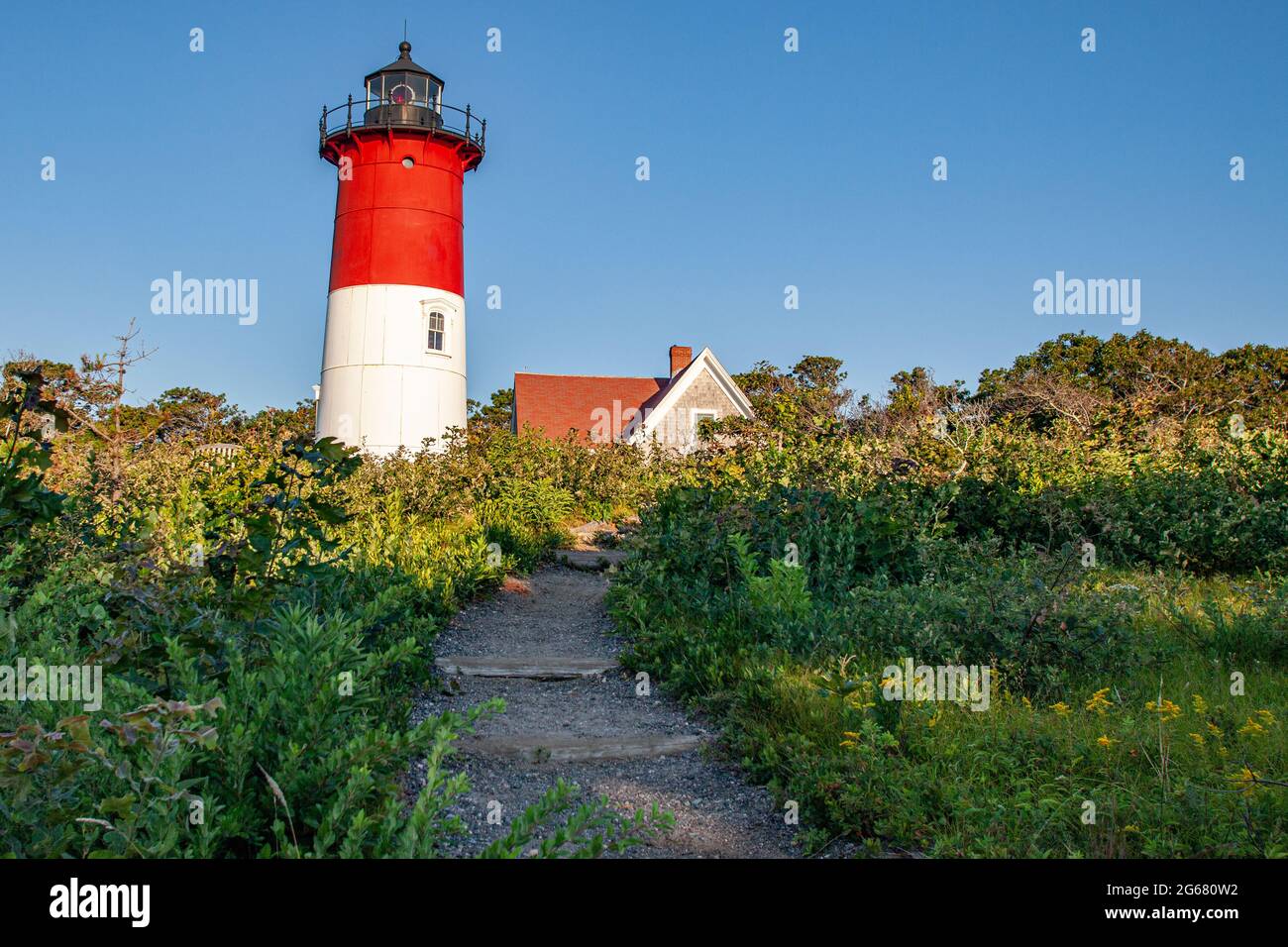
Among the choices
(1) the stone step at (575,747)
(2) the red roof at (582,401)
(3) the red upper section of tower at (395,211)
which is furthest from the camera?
(2) the red roof at (582,401)

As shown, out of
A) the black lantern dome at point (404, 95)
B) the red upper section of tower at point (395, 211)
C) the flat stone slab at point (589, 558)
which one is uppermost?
the black lantern dome at point (404, 95)

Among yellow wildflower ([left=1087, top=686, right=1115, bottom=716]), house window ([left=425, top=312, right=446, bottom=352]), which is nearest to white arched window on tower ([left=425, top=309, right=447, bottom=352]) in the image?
house window ([left=425, top=312, right=446, bottom=352])

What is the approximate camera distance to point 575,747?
4688mm

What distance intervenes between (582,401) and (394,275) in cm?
1209

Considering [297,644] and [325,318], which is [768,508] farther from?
[325,318]

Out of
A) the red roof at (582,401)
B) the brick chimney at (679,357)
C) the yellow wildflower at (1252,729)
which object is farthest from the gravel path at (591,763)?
the brick chimney at (679,357)

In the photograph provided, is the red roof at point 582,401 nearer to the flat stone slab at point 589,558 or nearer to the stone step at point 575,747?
the flat stone slab at point 589,558

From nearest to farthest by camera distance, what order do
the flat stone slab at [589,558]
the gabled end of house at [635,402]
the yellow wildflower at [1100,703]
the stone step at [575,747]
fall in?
the yellow wildflower at [1100,703] < the stone step at [575,747] < the flat stone slab at [589,558] < the gabled end of house at [635,402]

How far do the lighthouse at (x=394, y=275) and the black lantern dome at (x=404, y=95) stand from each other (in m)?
0.03

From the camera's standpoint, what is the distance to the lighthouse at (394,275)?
2020cm

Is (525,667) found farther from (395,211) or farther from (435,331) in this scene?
(395,211)

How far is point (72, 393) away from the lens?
8.49 meters
